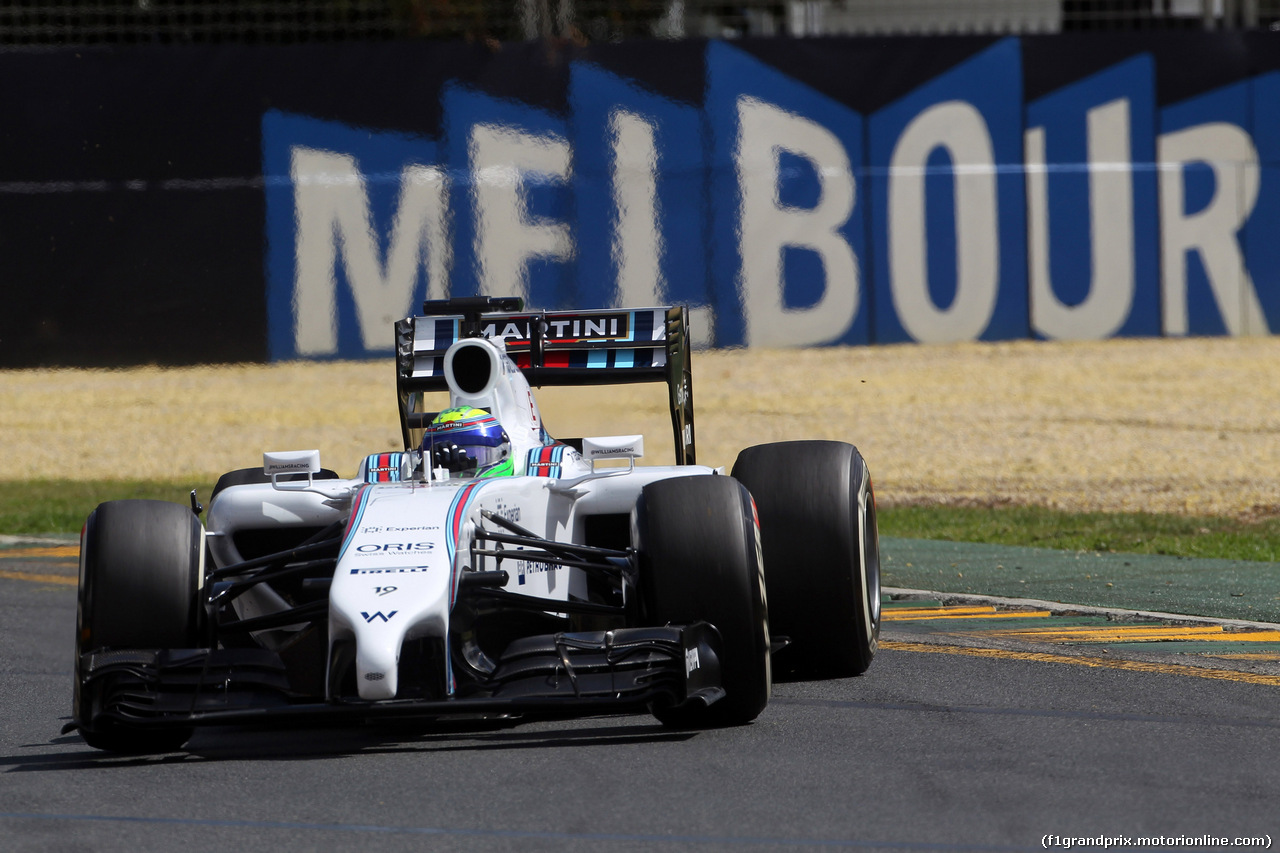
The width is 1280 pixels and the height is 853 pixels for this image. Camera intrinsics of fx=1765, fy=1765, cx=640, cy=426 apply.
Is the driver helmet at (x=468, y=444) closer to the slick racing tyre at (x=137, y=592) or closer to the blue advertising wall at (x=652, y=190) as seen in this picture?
the slick racing tyre at (x=137, y=592)

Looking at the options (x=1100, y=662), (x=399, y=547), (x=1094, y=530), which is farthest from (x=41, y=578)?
(x=1094, y=530)

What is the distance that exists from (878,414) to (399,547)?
11.5m

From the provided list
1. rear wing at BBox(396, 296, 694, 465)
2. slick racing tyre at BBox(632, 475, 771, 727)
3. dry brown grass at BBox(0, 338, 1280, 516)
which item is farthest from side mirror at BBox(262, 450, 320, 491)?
dry brown grass at BBox(0, 338, 1280, 516)

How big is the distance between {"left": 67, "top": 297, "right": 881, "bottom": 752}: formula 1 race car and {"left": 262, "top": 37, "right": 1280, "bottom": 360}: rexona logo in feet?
35.8

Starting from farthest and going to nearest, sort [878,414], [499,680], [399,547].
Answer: [878,414]
[399,547]
[499,680]

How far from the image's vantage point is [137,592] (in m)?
6.00

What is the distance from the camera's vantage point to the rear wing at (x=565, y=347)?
797cm

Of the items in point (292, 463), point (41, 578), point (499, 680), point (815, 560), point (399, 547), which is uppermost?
point (292, 463)

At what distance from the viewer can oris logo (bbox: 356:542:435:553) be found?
227 inches

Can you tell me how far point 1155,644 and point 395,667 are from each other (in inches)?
140

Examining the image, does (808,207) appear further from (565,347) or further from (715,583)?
(715,583)

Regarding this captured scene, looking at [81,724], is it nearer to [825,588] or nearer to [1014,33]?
[825,588]

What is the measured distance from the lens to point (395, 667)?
5.45 metres

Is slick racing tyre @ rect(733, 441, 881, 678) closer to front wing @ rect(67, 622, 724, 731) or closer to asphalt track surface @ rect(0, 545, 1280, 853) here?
asphalt track surface @ rect(0, 545, 1280, 853)
